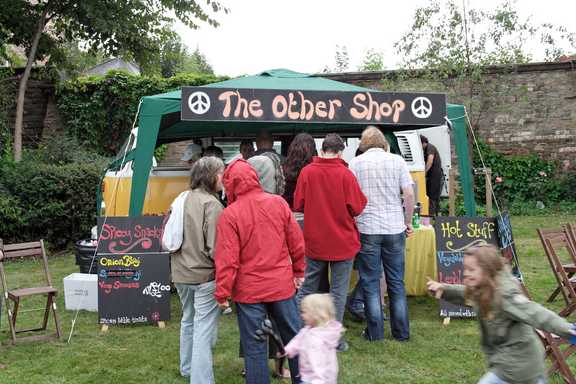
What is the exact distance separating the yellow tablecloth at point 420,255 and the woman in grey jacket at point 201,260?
297cm

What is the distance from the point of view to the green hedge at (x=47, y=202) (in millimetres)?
11102

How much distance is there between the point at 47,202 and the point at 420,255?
709 cm

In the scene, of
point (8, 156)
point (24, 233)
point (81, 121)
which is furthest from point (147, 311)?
point (81, 121)

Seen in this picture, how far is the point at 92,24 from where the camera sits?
13062 millimetres

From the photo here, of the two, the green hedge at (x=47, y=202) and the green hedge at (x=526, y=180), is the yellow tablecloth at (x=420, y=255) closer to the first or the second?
the green hedge at (x=47, y=202)

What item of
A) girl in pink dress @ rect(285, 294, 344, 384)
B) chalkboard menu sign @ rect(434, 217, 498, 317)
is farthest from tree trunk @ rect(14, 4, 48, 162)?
girl in pink dress @ rect(285, 294, 344, 384)

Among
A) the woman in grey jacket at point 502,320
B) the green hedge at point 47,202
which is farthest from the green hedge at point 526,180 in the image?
the woman in grey jacket at point 502,320

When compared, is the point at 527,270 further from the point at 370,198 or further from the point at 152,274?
the point at 152,274

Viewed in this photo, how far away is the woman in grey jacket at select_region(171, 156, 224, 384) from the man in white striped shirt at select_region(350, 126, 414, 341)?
164 cm

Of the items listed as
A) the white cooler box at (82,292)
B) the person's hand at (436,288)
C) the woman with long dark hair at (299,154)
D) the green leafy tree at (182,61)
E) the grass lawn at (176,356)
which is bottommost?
the grass lawn at (176,356)

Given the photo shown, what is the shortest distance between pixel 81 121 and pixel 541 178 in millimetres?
10608

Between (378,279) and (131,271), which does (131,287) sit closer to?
(131,271)

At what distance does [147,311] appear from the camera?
6.14 m

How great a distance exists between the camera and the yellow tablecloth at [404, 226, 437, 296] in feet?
22.1
